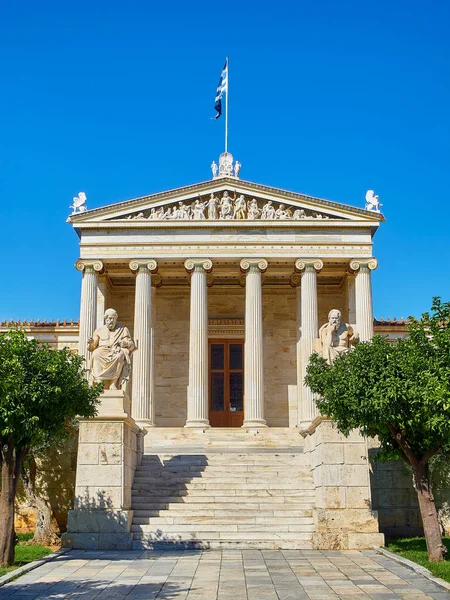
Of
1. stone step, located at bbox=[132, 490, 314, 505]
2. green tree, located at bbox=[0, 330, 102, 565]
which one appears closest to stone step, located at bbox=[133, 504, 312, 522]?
stone step, located at bbox=[132, 490, 314, 505]

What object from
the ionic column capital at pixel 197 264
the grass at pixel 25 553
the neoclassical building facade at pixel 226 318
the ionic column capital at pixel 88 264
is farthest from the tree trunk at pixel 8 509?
the ionic column capital at pixel 197 264

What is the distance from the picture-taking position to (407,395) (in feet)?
50.5

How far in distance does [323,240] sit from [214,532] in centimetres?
1917

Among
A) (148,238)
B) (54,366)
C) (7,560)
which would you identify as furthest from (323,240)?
(7,560)

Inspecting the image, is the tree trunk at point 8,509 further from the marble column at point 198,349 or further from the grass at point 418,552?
the marble column at point 198,349

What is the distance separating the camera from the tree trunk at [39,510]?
2136cm

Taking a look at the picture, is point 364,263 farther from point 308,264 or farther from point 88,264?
point 88,264

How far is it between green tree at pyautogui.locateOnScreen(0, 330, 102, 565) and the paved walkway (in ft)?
5.62

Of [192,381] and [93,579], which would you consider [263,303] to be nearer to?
[192,381]

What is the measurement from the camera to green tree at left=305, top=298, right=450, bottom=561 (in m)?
14.9

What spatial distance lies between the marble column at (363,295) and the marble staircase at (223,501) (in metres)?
11.6

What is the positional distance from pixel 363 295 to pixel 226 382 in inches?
332

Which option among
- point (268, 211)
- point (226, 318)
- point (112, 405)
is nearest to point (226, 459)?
point (112, 405)

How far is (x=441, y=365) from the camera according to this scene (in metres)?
15.1
